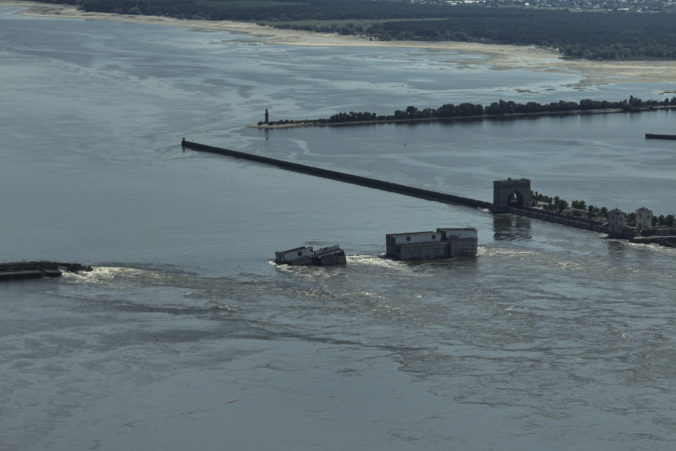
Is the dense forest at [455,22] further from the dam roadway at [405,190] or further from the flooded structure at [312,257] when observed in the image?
the flooded structure at [312,257]

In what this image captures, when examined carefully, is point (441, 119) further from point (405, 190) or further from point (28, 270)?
point (28, 270)

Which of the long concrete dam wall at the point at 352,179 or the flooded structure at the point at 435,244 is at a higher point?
the long concrete dam wall at the point at 352,179

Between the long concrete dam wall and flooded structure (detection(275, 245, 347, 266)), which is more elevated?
the long concrete dam wall

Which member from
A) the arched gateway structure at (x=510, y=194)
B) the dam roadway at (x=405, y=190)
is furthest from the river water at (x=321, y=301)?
the arched gateway structure at (x=510, y=194)

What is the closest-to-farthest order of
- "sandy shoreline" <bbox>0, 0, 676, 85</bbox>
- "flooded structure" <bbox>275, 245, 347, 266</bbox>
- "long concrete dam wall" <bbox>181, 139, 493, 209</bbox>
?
"flooded structure" <bbox>275, 245, 347, 266</bbox> < "long concrete dam wall" <bbox>181, 139, 493, 209</bbox> < "sandy shoreline" <bbox>0, 0, 676, 85</bbox>

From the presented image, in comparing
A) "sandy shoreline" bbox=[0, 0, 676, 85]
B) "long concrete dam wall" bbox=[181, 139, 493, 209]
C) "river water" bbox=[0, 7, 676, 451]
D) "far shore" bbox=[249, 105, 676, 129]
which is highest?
"sandy shoreline" bbox=[0, 0, 676, 85]

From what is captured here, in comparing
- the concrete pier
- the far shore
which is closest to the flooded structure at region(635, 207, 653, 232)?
the concrete pier

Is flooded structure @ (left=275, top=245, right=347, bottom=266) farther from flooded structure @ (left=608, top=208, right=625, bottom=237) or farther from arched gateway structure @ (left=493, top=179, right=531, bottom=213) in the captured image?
arched gateway structure @ (left=493, top=179, right=531, bottom=213)
